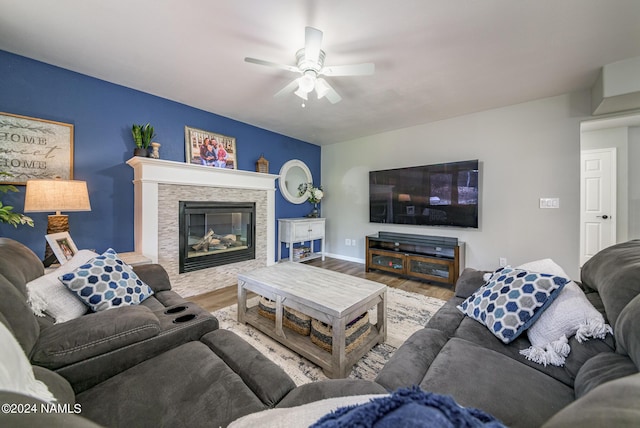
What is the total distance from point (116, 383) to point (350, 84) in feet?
9.25

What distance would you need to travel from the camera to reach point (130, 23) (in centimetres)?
169

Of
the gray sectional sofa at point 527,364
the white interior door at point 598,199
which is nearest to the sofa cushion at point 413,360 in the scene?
the gray sectional sofa at point 527,364

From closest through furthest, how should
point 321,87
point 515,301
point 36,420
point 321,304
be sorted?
point 36,420
point 515,301
point 321,304
point 321,87

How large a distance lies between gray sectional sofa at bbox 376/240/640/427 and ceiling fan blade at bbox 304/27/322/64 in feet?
6.45

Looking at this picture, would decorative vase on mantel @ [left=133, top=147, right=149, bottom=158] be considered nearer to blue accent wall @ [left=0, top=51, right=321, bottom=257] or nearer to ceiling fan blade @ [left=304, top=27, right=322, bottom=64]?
blue accent wall @ [left=0, top=51, right=321, bottom=257]

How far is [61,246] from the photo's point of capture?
1873 millimetres

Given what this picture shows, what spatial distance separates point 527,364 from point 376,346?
0.99 meters

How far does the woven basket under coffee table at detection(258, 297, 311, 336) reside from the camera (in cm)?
179

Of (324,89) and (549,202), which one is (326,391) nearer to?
(324,89)

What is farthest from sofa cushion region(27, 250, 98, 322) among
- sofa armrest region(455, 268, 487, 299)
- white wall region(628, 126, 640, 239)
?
white wall region(628, 126, 640, 239)

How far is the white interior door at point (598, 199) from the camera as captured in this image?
349cm

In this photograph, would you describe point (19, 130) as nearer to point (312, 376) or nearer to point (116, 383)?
point (116, 383)

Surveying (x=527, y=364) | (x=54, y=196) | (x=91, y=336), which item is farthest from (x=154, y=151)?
(x=527, y=364)

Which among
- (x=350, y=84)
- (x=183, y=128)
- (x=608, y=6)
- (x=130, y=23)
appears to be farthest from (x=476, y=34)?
(x=183, y=128)
